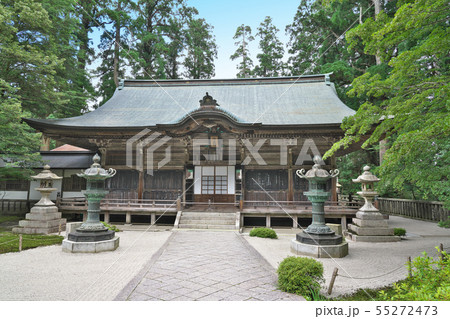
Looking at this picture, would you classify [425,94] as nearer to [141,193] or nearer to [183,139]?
[183,139]

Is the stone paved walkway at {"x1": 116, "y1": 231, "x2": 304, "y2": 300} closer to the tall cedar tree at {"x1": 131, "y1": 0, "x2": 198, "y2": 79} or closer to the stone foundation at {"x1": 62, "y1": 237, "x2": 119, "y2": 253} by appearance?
the stone foundation at {"x1": 62, "y1": 237, "x2": 119, "y2": 253}

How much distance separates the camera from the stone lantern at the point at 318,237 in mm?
6812

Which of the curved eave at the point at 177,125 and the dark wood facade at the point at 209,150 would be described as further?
the dark wood facade at the point at 209,150

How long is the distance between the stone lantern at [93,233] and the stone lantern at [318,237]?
529 centimetres

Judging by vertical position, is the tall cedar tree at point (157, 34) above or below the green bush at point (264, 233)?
above

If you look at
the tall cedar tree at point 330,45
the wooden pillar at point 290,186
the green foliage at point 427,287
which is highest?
the tall cedar tree at point 330,45

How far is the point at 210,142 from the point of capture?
Result: 1258cm

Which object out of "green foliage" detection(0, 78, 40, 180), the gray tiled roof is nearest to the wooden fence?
the gray tiled roof

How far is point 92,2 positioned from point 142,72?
7887 millimetres

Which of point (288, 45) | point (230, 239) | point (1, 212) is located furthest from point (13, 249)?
point (288, 45)

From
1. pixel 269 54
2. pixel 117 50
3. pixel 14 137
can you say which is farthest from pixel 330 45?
pixel 14 137

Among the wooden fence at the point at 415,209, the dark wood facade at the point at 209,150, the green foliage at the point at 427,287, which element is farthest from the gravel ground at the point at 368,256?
the dark wood facade at the point at 209,150

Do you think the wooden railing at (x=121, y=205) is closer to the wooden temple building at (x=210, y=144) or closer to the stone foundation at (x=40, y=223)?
the wooden temple building at (x=210, y=144)

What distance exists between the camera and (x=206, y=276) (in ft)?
16.5
